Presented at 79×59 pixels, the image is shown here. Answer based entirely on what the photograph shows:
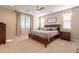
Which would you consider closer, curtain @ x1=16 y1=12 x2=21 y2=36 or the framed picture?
curtain @ x1=16 y1=12 x2=21 y2=36

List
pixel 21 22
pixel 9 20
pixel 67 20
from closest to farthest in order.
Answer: pixel 9 20, pixel 21 22, pixel 67 20

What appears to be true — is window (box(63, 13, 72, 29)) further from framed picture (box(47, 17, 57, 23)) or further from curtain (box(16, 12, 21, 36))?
curtain (box(16, 12, 21, 36))

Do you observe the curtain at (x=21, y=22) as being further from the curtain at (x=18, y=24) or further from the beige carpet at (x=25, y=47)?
the beige carpet at (x=25, y=47)

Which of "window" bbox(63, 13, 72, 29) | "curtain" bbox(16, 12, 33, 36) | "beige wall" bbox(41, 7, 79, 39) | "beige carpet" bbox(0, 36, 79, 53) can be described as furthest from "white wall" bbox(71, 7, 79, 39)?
"curtain" bbox(16, 12, 33, 36)

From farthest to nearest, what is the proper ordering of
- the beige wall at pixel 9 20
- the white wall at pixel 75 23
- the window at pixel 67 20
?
the window at pixel 67 20 < the white wall at pixel 75 23 < the beige wall at pixel 9 20

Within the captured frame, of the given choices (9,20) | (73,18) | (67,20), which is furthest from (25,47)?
(73,18)

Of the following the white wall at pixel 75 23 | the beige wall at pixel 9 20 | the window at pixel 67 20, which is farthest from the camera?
the window at pixel 67 20

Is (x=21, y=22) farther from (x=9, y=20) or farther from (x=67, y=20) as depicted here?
(x=67, y=20)

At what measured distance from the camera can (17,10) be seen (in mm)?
1922

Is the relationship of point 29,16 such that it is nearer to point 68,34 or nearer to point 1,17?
point 1,17

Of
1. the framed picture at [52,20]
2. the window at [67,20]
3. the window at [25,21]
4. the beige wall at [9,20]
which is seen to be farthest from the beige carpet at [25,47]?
the framed picture at [52,20]

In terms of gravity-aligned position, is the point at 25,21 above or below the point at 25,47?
above

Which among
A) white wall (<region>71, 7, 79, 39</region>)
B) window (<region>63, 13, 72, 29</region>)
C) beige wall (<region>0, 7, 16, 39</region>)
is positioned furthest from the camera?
window (<region>63, 13, 72, 29</region>)
